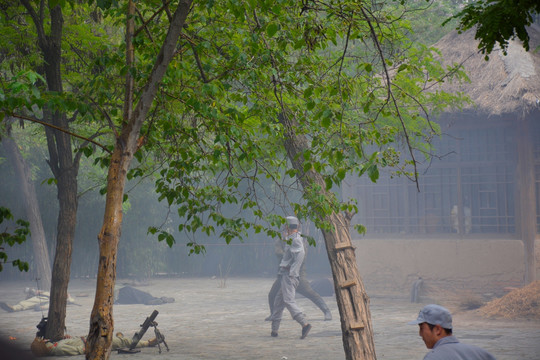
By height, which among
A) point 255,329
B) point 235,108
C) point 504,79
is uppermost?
point 504,79

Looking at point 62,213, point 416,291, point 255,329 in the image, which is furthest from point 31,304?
point 416,291

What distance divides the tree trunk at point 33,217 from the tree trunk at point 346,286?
14.9m

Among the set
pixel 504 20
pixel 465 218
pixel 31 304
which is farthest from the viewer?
pixel 465 218

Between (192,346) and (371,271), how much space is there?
7947mm

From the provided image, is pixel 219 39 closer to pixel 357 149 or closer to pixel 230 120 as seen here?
pixel 230 120

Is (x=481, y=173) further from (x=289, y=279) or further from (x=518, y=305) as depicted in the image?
(x=289, y=279)

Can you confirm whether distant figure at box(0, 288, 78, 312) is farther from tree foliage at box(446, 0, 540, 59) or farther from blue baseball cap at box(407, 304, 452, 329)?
tree foliage at box(446, 0, 540, 59)

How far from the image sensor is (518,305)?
13.7 metres

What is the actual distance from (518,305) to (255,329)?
535 centimetres

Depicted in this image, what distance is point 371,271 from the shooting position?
18.0 metres

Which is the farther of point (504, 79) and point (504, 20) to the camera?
point (504, 79)

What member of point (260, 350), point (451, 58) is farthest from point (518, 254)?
point (260, 350)

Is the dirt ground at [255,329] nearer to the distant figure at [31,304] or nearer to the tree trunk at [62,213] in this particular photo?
the distant figure at [31,304]

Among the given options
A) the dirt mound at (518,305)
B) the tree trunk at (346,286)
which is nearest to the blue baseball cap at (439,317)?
the tree trunk at (346,286)
